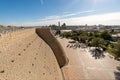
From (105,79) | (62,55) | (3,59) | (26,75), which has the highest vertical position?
(3,59)

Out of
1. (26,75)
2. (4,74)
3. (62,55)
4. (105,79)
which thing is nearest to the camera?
(4,74)

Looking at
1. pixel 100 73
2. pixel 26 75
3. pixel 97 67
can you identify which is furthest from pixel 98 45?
pixel 26 75

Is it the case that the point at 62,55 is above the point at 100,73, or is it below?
above

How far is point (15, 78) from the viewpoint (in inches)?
233

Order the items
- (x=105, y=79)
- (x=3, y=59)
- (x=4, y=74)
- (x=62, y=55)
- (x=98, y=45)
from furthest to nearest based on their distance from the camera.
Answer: (x=98, y=45) → (x=62, y=55) → (x=105, y=79) → (x=3, y=59) → (x=4, y=74)

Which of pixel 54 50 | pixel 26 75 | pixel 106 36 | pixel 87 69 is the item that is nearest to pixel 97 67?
pixel 87 69

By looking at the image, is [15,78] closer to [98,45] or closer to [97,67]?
[97,67]

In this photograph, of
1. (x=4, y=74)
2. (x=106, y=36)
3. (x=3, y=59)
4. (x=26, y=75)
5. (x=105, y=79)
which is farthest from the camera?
(x=106, y=36)

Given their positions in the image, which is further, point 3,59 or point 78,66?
point 78,66

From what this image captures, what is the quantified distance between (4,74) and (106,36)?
180 ft

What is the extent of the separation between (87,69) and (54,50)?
5351mm

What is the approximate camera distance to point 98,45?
3466 cm

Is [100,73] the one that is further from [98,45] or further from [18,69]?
[98,45]

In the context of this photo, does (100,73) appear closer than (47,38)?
Yes
